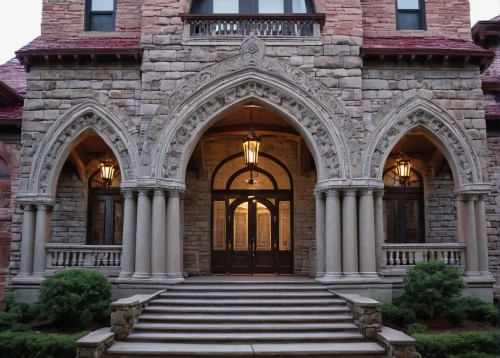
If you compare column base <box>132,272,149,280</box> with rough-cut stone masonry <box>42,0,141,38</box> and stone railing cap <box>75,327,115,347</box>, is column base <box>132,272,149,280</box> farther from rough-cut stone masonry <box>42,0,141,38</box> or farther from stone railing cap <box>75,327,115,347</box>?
rough-cut stone masonry <box>42,0,141,38</box>

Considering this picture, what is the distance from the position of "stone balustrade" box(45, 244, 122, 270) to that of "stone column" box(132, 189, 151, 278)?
2.85ft

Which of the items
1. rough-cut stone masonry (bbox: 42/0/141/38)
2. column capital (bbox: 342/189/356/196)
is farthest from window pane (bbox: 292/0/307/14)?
column capital (bbox: 342/189/356/196)

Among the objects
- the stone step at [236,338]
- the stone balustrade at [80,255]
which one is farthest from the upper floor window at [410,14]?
the stone balustrade at [80,255]

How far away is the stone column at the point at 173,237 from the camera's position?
13.1 m

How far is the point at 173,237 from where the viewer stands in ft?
43.2

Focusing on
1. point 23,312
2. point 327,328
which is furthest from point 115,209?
point 327,328

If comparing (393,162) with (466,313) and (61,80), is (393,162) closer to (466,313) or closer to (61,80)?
(466,313)

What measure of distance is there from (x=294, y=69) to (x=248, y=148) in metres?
2.39

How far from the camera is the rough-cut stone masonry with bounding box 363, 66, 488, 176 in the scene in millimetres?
13664

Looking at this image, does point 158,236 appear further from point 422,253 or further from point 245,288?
point 422,253

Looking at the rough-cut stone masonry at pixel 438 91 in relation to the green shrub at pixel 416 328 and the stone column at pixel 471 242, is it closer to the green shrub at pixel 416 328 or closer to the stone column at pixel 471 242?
the stone column at pixel 471 242

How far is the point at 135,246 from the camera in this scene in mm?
13227

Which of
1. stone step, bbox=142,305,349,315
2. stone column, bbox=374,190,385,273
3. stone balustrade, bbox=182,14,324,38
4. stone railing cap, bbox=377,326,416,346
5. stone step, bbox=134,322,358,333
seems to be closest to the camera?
stone railing cap, bbox=377,326,416,346

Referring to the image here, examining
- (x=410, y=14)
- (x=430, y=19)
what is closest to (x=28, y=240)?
(x=410, y=14)
